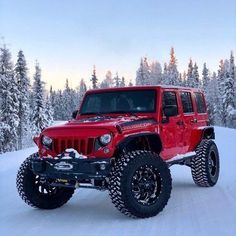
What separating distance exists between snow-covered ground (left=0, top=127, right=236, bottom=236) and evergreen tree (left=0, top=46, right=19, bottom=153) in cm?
3867

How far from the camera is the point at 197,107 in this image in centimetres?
947

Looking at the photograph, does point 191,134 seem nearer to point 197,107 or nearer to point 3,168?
point 197,107

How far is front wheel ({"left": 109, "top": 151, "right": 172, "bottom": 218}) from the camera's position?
19.6ft

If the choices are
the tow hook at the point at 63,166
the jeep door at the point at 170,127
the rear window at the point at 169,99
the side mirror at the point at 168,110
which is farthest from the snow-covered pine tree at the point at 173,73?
the tow hook at the point at 63,166

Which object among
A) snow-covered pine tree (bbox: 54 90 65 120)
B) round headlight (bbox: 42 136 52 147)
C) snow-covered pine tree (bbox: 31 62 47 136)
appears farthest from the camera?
snow-covered pine tree (bbox: 54 90 65 120)

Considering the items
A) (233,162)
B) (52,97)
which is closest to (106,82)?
(52,97)

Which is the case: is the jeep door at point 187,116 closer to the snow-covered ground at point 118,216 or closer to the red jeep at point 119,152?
the red jeep at point 119,152

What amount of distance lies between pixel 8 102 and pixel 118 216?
4448cm

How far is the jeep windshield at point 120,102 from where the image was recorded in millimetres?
7656

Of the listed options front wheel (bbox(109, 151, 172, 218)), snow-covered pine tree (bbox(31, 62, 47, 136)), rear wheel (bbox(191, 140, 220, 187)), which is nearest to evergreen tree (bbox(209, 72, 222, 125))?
snow-covered pine tree (bbox(31, 62, 47, 136))

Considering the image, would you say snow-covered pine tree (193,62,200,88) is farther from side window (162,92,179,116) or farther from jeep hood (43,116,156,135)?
jeep hood (43,116,156,135)

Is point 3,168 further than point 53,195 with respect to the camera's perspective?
Yes

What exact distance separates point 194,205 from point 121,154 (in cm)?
175

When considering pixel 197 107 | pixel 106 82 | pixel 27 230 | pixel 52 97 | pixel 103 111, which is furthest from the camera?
pixel 106 82
